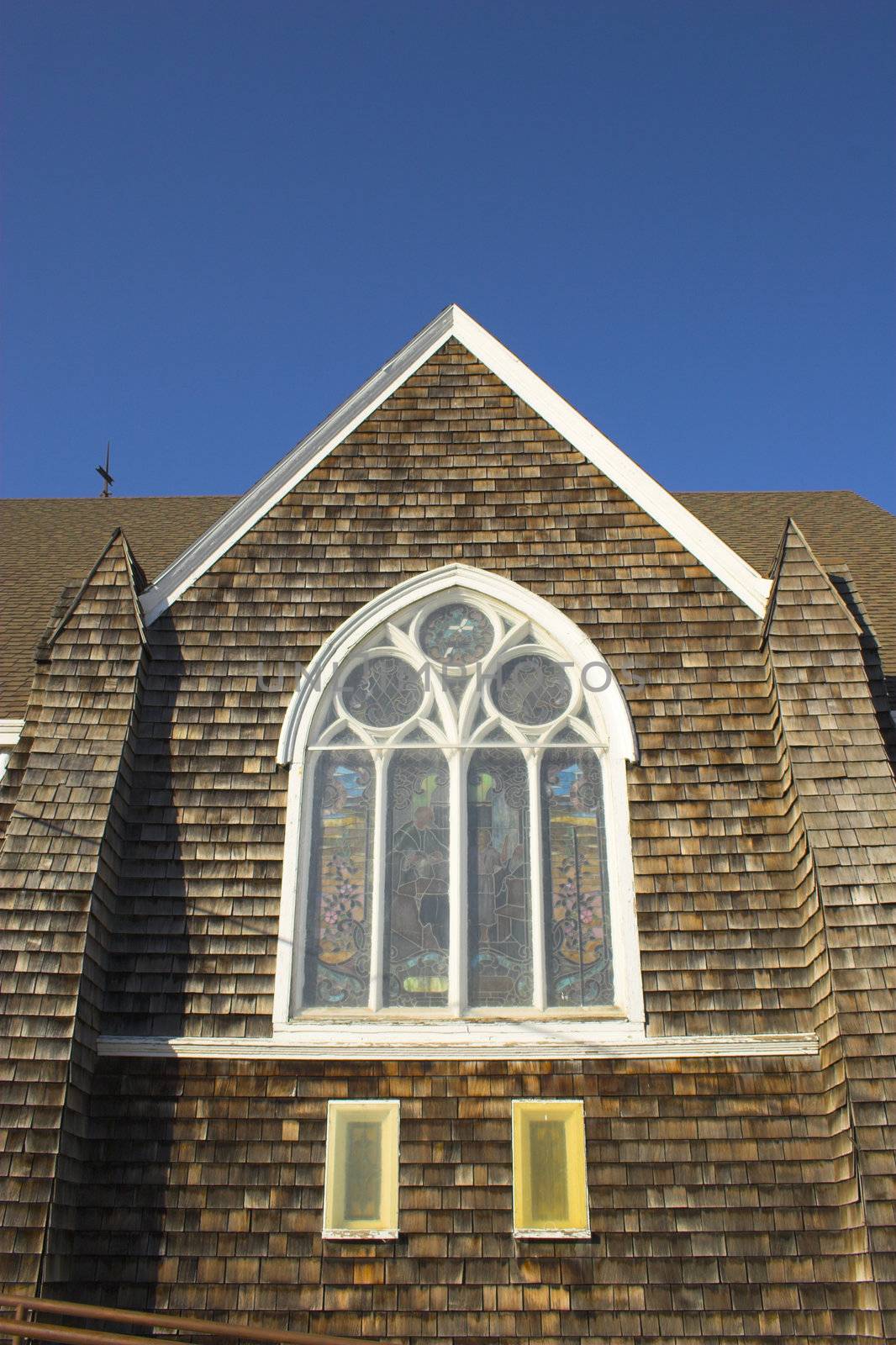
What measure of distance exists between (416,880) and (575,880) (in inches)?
46.0

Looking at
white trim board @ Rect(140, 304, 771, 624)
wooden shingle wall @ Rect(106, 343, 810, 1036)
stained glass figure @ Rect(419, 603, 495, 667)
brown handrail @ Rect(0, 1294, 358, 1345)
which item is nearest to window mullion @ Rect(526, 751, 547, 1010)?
wooden shingle wall @ Rect(106, 343, 810, 1036)

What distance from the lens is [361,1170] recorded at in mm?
7066

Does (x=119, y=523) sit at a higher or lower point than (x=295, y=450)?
higher

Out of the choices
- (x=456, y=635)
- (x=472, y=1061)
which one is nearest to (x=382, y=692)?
(x=456, y=635)

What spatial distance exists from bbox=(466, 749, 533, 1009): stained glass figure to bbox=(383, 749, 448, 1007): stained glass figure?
0.68ft

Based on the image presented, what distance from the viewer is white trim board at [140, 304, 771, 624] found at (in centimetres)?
911

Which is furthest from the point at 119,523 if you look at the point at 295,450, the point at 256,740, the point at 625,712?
the point at 625,712

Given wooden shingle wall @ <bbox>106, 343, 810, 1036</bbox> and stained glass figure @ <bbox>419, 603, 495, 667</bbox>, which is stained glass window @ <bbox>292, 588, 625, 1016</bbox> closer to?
stained glass figure @ <bbox>419, 603, 495, 667</bbox>

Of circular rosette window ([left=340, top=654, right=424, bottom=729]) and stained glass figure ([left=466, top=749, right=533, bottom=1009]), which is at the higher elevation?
circular rosette window ([left=340, top=654, right=424, bottom=729])

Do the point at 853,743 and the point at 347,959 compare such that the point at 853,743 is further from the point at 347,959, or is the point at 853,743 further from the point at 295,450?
the point at 295,450

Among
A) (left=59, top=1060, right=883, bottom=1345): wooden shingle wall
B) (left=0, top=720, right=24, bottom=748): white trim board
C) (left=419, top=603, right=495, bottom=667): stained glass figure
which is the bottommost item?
(left=59, top=1060, right=883, bottom=1345): wooden shingle wall

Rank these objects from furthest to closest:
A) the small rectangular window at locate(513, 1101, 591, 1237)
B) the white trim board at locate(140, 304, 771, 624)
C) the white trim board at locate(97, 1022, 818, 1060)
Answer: the white trim board at locate(140, 304, 771, 624) < the white trim board at locate(97, 1022, 818, 1060) < the small rectangular window at locate(513, 1101, 591, 1237)

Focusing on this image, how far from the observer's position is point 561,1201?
6953 mm

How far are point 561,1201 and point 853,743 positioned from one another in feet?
12.3
